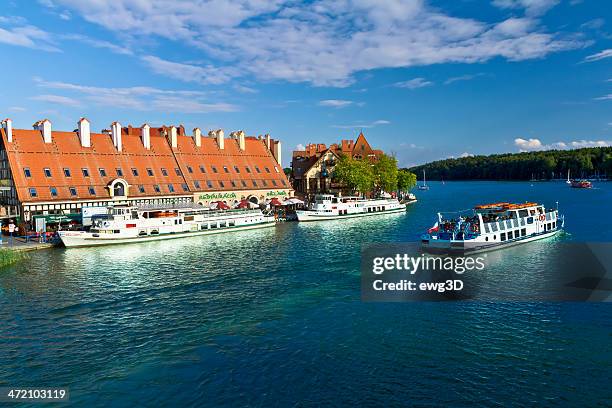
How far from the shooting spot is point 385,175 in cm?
12431

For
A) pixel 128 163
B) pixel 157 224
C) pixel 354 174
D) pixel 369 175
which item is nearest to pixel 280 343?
pixel 157 224

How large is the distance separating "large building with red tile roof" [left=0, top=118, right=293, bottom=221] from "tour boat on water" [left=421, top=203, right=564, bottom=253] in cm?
4595

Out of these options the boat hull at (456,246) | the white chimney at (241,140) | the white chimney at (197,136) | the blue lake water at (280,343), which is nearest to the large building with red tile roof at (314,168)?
the white chimney at (241,140)

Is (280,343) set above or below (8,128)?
below

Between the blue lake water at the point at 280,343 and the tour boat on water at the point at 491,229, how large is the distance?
9.17 metres

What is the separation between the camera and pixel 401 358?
2598cm

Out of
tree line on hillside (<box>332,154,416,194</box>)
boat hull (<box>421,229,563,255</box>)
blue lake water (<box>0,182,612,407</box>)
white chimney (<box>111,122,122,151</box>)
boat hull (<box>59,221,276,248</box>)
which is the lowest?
blue lake water (<box>0,182,612,407</box>)

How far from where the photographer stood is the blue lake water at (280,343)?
22594 mm

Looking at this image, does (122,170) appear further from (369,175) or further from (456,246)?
(369,175)

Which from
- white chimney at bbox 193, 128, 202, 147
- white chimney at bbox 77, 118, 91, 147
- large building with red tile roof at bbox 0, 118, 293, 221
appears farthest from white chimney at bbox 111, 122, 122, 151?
white chimney at bbox 193, 128, 202, 147

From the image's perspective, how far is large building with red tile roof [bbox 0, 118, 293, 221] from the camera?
6988cm

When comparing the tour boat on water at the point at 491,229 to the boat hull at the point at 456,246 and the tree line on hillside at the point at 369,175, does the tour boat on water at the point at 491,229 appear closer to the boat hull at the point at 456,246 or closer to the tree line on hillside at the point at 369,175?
the boat hull at the point at 456,246

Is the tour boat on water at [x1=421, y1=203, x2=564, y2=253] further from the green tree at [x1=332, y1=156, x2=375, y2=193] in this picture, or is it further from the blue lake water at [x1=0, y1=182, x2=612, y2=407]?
the green tree at [x1=332, y1=156, x2=375, y2=193]

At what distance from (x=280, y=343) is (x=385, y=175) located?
99947mm
